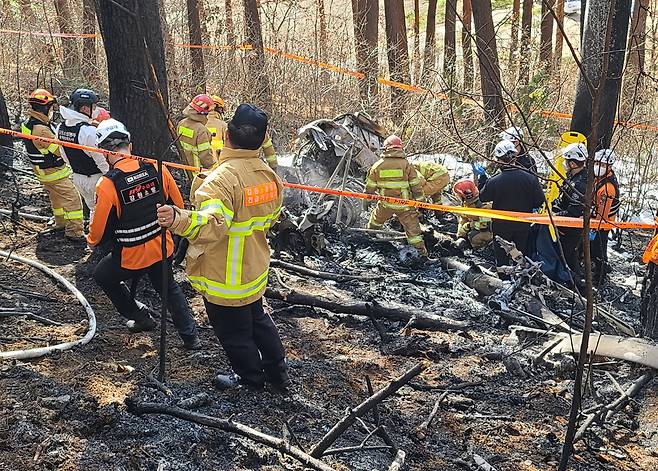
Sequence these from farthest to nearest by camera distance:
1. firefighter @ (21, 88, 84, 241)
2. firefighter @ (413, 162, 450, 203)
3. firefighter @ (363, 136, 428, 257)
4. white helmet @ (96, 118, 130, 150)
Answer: firefighter @ (413, 162, 450, 203)
firefighter @ (363, 136, 428, 257)
firefighter @ (21, 88, 84, 241)
white helmet @ (96, 118, 130, 150)

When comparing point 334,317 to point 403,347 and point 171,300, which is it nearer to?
point 403,347

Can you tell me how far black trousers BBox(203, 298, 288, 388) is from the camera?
4.24m

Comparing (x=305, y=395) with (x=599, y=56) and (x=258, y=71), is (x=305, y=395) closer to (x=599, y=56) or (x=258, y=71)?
(x=599, y=56)

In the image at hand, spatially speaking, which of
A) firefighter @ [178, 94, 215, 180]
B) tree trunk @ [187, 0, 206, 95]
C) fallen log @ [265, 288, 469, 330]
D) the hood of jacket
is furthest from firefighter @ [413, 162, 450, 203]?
tree trunk @ [187, 0, 206, 95]

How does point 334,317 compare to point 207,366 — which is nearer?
point 207,366

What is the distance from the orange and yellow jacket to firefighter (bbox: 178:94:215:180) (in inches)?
165

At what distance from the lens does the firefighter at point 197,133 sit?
816cm

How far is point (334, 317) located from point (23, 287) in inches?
105

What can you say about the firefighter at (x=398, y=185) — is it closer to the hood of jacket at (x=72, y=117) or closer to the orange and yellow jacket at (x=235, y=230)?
the hood of jacket at (x=72, y=117)

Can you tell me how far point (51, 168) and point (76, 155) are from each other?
0.55m

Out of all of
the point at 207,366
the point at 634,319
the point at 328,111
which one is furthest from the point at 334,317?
the point at 328,111

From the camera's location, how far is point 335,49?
Answer: 1437 cm

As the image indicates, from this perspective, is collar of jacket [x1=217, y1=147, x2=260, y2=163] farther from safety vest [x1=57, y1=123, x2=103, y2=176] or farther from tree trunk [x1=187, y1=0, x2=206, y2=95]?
tree trunk [x1=187, y1=0, x2=206, y2=95]

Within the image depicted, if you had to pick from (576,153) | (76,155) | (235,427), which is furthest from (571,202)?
(76,155)
